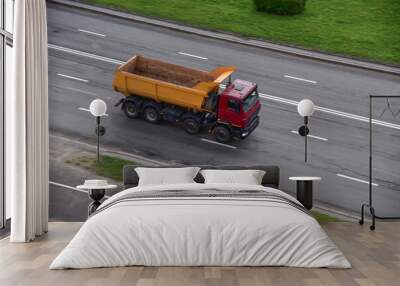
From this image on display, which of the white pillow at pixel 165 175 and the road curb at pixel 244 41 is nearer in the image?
the white pillow at pixel 165 175

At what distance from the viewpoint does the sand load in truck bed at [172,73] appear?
28.5 ft

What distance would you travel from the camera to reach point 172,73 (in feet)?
28.6

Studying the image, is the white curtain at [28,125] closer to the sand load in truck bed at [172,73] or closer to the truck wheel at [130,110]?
the truck wheel at [130,110]

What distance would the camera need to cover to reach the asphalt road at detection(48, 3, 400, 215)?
336 inches

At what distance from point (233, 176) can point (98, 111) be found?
1895mm

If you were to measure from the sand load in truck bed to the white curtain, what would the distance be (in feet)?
5.10

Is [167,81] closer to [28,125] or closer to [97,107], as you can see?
[97,107]

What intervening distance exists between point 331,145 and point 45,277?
4.49m

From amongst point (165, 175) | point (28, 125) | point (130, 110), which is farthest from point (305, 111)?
point (28, 125)

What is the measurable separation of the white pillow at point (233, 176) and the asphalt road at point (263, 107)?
1.39 feet

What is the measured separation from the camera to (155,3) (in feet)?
29.4

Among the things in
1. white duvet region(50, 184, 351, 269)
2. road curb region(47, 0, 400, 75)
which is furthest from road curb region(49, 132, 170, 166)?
white duvet region(50, 184, 351, 269)

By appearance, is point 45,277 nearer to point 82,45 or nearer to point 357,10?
point 82,45

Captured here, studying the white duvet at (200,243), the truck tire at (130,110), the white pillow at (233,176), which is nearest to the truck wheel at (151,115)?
the truck tire at (130,110)
